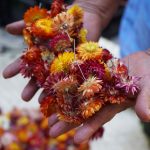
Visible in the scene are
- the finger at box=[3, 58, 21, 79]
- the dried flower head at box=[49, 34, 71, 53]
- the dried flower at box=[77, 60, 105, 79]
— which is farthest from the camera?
the finger at box=[3, 58, 21, 79]

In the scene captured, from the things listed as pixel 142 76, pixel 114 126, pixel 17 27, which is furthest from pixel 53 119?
pixel 114 126

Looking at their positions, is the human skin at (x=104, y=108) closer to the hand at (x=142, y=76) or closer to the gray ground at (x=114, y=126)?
the hand at (x=142, y=76)

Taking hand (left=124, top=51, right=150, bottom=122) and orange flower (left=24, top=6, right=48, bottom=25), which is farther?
orange flower (left=24, top=6, right=48, bottom=25)

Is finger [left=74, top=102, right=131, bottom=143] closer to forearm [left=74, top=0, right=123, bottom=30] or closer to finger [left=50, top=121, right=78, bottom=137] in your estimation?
finger [left=50, top=121, right=78, bottom=137]

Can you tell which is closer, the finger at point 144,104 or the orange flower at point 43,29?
the finger at point 144,104

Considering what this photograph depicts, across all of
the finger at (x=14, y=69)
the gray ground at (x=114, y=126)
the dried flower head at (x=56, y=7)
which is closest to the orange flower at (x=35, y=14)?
the dried flower head at (x=56, y=7)

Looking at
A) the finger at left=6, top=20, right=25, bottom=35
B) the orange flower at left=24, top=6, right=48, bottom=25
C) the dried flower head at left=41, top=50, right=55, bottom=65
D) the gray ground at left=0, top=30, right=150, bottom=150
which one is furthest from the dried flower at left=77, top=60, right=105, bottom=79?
the gray ground at left=0, top=30, right=150, bottom=150
